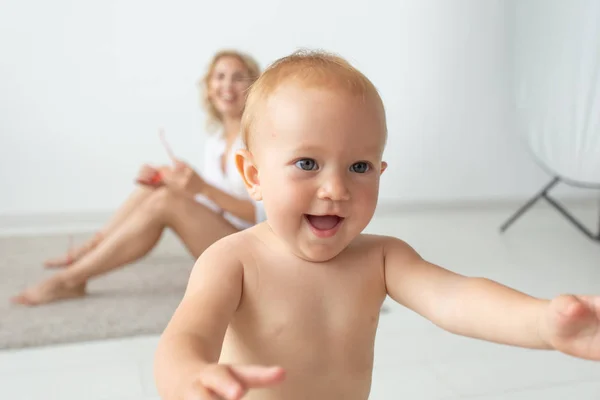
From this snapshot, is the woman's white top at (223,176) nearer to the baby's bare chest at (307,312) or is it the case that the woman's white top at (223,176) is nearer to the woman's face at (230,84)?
the woman's face at (230,84)

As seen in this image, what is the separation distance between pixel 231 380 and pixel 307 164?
292 millimetres

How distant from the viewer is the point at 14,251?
2.34 meters

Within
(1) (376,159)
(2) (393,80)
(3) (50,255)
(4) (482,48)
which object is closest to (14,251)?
(3) (50,255)

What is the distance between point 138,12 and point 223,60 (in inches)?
34.8

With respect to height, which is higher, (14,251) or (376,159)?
(376,159)

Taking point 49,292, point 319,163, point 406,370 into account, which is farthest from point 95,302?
point 319,163

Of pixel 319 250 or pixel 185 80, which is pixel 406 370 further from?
pixel 185 80

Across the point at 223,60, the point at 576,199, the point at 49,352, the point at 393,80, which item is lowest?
the point at 576,199

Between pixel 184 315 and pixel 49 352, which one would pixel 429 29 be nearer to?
pixel 49 352

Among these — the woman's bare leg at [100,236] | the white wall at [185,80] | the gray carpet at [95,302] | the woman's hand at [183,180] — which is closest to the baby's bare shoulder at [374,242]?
the gray carpet at [95,302]

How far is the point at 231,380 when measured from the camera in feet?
1.63

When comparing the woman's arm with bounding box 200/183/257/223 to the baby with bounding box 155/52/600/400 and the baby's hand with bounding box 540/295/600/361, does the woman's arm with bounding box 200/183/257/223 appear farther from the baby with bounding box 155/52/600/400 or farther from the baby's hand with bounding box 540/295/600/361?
the baby's hand with bounding box 540/295/600/361

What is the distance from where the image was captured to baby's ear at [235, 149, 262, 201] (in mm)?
792

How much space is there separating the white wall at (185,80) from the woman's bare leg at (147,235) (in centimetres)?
101
